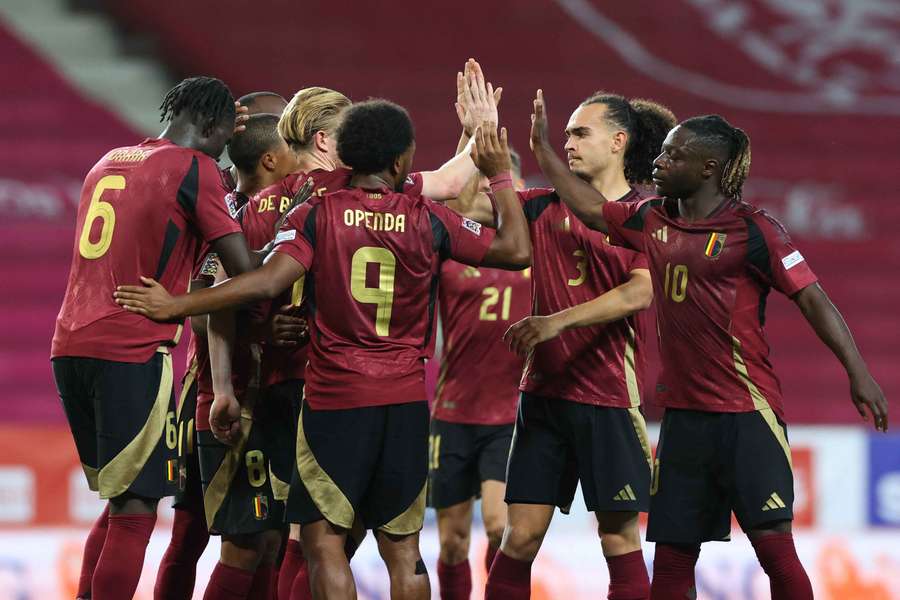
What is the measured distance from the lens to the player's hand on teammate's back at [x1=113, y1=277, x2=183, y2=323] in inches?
171

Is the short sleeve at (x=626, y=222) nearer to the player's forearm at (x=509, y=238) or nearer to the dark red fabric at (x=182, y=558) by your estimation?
the player's forearm at (x=509, y=238)

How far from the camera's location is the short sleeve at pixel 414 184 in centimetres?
488

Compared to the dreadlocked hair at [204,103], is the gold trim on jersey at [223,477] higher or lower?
lower

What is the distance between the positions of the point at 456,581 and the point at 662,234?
238 cm

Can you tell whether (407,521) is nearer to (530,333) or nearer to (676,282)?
(530,333)

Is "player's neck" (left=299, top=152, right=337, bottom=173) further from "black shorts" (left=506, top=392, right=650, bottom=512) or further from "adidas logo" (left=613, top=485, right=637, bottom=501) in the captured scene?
"adidas logo" (left=613, top=485, right=637, bottom=501)

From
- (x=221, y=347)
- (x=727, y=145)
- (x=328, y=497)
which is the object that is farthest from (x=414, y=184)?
(x=328, y=497)

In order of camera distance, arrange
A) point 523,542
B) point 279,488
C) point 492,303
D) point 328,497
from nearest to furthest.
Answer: point 328,497 < point 279,488 < point 523,542 < point 492,303

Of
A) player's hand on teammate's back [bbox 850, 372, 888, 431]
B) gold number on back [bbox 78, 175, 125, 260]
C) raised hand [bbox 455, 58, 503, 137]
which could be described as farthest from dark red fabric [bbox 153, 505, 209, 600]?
player's hand on teammate's back [bbox 850, 372, 888, 431]

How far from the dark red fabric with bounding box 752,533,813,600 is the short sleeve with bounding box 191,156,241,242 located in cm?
206

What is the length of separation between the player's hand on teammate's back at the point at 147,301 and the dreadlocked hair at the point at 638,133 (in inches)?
76.9

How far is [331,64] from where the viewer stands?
10383mm

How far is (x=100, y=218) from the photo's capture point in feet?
14.6

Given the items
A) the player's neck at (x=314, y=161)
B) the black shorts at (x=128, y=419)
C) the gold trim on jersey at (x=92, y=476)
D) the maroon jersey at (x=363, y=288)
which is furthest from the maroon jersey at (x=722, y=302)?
the gold trim on jersey at (x=92, y=476)
